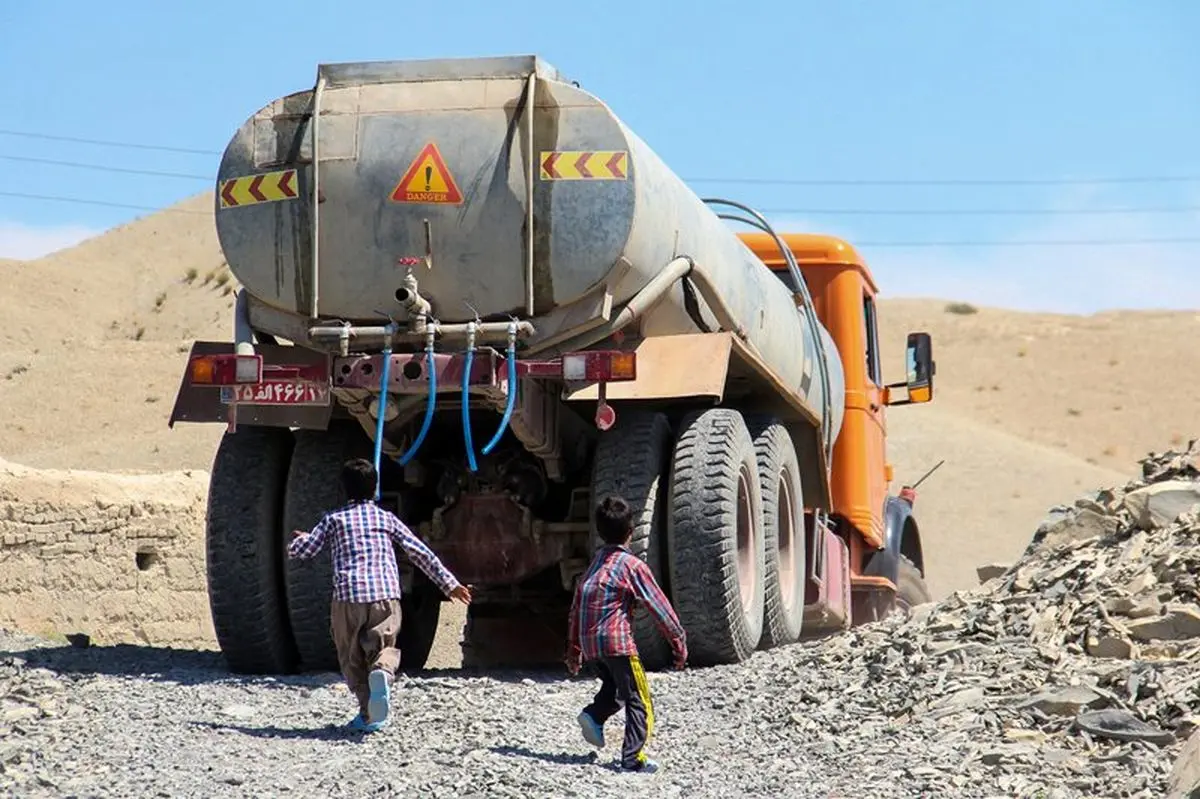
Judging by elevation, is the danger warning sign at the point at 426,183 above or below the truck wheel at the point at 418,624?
above

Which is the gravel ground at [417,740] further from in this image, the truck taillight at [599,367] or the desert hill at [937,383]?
the desert hill at [937,383]

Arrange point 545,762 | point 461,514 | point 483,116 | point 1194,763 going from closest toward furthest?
point 1194,763 → point 545,762 → point 483,116 → point 461,514

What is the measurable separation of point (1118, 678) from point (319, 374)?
4.05m

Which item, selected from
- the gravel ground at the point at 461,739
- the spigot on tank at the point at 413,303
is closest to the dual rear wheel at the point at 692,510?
the gravel ground at the point at 461,739

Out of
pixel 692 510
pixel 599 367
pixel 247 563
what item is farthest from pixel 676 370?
pixel 247 563

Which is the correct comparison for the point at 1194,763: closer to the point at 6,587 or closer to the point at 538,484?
the point at 538,484

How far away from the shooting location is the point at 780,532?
11.9 metres

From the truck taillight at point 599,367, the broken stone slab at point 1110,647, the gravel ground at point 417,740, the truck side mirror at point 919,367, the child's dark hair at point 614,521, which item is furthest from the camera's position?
the truck side mirror at point 919,367

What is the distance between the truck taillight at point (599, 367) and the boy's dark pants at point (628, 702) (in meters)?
1.90

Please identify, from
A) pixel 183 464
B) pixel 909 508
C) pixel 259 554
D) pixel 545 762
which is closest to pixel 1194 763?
pixel 545 762

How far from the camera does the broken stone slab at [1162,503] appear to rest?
1033 cm

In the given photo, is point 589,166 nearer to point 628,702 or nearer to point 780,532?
point 628,702

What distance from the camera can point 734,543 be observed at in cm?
998

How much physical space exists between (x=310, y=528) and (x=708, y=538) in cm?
207
